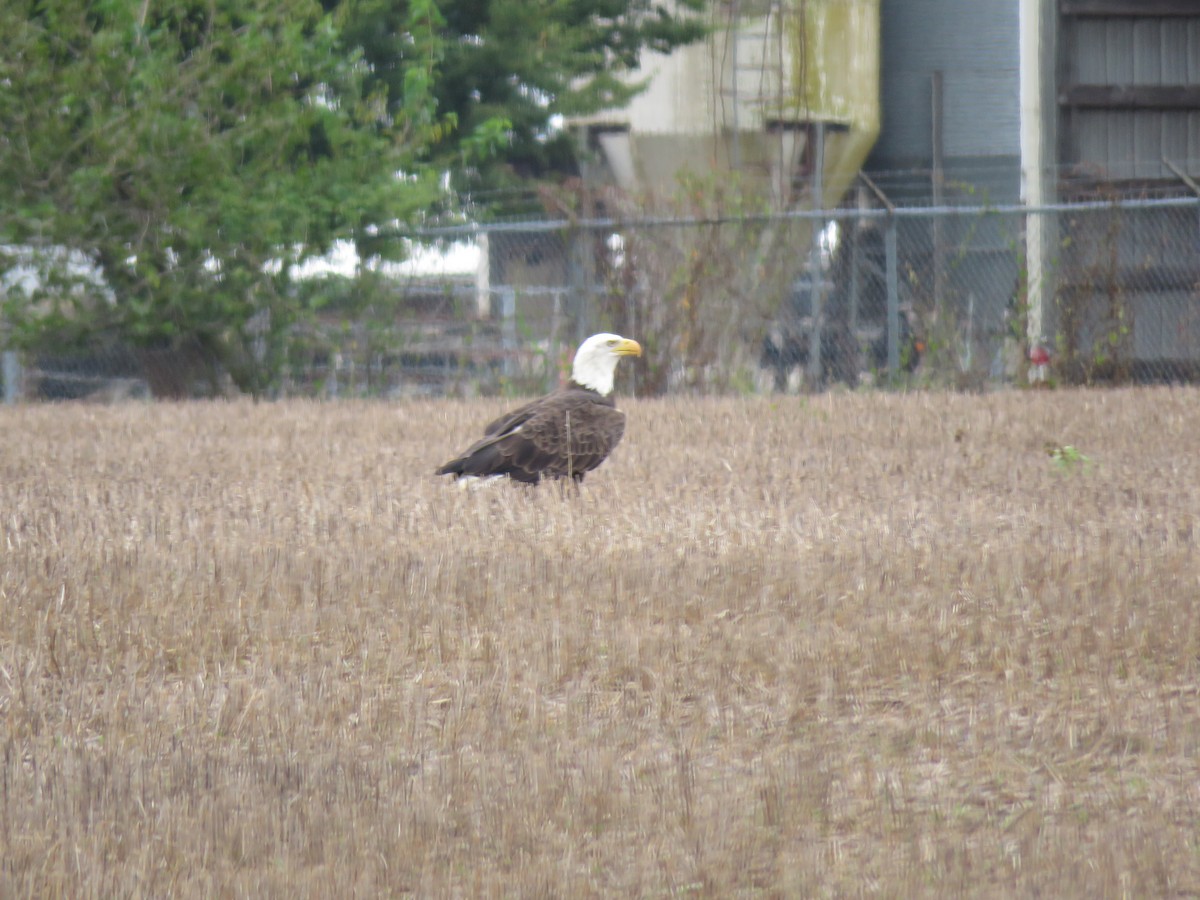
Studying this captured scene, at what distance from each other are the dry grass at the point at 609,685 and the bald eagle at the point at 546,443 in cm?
21

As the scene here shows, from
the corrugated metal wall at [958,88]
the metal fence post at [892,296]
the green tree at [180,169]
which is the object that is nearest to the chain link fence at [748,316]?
the metal fence post at [892,296]

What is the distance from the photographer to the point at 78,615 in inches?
216

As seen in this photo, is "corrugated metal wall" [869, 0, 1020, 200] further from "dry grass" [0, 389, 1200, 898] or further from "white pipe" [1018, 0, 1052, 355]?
"dry grass" [0, 389, 1200, 898]

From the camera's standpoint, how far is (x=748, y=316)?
16109 mm

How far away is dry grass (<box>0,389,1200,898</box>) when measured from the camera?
3.23m

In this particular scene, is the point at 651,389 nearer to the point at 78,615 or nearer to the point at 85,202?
the point at 85,202

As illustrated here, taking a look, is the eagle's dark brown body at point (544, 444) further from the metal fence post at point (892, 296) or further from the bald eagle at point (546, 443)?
the metal fence post at point (892, 296)

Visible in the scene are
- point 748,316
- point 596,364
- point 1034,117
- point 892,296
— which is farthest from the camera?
point 1034,117

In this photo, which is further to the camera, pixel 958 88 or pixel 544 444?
pixel 958 88

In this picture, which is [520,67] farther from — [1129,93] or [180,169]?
[1129,93]

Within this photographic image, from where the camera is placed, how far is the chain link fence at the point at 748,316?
15.9 metres

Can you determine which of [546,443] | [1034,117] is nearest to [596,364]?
[546,443]

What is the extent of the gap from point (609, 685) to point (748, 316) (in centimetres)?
1156

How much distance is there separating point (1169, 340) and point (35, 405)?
442 inches
